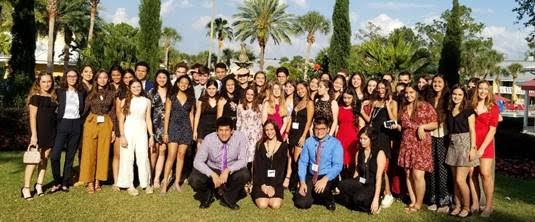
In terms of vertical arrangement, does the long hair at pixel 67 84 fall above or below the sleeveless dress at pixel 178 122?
above

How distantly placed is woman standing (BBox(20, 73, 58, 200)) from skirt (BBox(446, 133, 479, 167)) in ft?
16.5

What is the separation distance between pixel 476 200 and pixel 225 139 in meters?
3.24

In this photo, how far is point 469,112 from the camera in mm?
5699

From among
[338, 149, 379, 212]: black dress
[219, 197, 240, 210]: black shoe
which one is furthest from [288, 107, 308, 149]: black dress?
[219, 197, 240, 210]: black shoe

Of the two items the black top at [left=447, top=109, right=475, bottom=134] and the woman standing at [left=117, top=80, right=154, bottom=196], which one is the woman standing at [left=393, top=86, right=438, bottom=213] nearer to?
the black top at [left=447, top=109, right=475, bottom=134]

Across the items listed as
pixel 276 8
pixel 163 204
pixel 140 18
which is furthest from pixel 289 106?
pixel 276 8

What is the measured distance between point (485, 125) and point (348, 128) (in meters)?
1.79

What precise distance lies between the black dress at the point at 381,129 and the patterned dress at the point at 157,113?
290 cm

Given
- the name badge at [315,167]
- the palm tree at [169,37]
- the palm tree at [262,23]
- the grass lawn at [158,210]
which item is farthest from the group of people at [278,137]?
the palm tree at [169,37]

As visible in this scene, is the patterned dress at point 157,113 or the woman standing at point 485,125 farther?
the patterned dress at point 157,113

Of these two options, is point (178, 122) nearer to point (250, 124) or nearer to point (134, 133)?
point (134, 133)

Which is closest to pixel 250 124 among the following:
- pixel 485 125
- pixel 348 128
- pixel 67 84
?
pixel 348 128

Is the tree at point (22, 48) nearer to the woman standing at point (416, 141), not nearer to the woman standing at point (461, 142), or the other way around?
the woman standing at point (416, 141)

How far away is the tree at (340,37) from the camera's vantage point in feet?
73.8
